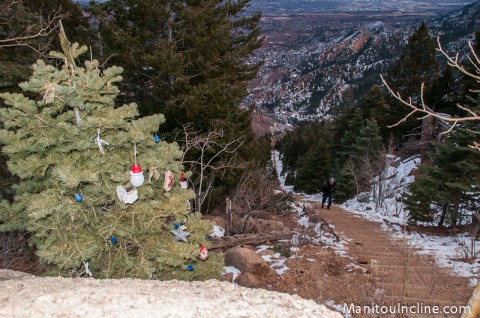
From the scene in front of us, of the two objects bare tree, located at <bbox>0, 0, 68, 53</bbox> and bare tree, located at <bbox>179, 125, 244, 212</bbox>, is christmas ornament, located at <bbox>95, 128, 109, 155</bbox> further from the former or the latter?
bare tree, located at <bbox>179, 125, 244, 212</bbox>

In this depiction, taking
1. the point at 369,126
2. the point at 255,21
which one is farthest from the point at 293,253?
the point at 369,126

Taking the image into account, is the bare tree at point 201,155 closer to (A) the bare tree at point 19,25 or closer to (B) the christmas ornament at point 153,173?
(A) the bare tree at point 19,25

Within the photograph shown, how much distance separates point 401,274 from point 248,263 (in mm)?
3476

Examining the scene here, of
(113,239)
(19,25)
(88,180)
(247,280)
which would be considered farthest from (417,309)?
(19,25)

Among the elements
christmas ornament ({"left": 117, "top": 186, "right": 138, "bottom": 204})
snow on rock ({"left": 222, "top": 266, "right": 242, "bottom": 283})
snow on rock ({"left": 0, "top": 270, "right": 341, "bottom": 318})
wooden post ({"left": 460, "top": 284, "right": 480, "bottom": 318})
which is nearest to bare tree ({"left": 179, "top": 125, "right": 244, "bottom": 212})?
snow on rock ({"left": 222, "top": 266, "right": 242, "bottom": 283})

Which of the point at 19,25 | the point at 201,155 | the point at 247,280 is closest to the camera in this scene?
the point at 247,280

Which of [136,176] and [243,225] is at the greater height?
[136,176]

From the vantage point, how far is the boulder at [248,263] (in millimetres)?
8328

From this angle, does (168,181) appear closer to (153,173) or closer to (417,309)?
(153,173)

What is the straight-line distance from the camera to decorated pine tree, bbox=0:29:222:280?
149 inches

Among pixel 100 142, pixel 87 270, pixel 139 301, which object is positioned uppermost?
pixel 100 142

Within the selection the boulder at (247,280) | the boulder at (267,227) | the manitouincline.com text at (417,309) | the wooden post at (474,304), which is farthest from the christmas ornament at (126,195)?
the boulder at (267,227)

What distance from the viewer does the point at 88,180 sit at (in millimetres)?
3674

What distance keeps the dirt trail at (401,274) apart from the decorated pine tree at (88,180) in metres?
3.72
